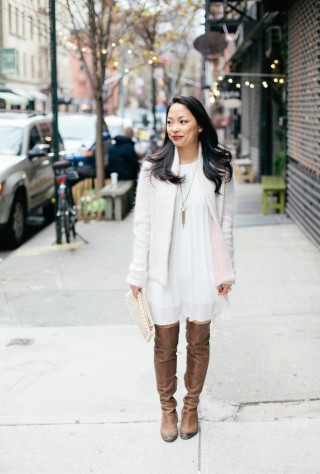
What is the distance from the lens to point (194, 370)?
13.5 ft

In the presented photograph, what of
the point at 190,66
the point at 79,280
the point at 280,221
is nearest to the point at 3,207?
the point at 79,280

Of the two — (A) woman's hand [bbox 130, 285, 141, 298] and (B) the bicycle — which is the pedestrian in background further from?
(A) woman's hand [bbox 130, 285, 141, 298]

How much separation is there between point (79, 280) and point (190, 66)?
71691mm

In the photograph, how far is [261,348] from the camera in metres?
5.56

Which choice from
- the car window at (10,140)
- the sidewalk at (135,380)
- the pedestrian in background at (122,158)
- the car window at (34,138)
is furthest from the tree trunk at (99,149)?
the sidewalk at (135,380)

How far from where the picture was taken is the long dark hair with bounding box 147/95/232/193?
389cm

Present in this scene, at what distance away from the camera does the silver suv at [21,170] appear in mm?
10727

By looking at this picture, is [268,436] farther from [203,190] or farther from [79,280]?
[79,280]

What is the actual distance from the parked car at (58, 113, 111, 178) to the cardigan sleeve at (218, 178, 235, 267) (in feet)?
41.3

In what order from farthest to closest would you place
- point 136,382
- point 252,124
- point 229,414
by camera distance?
point 252,124 < point 136,382 < point 229,414

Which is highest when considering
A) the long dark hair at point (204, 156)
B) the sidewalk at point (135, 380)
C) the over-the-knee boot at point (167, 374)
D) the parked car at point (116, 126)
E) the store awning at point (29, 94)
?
the store awning at point (29, 94)

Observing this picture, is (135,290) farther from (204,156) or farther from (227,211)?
(204,156)

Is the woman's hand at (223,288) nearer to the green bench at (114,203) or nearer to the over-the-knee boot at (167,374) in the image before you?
the over-the-knee boot at (167,374)

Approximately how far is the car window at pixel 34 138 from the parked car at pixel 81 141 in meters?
3.56
